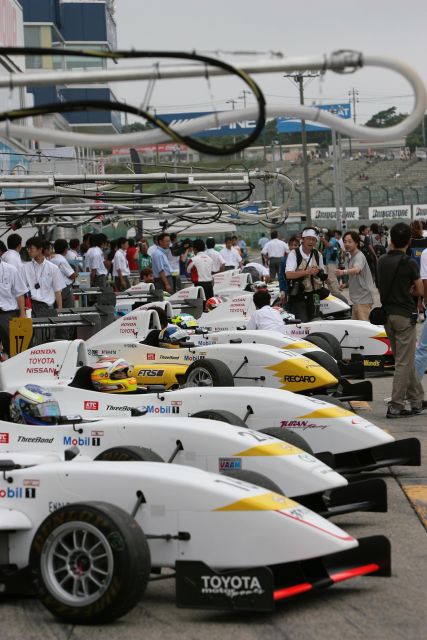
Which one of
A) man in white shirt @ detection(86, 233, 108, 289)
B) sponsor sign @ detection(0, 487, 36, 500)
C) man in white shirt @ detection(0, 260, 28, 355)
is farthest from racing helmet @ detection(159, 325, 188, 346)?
man in white shirt @ detection(86, 233, 108, 289)

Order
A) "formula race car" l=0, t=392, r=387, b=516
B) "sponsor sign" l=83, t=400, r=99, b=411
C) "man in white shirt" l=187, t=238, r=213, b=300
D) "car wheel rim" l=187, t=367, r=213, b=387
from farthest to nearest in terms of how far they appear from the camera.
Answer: "man in white shirt" l=187, t=238, r=213, b=300
"car wheel rim" l=187, t=367, r=213, b=387
"sponsor sign" l=83, t=400, r=99, b=411
"formula race car" l=0, t=392, r=387, b=516

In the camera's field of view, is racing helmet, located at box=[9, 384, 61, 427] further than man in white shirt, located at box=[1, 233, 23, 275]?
No

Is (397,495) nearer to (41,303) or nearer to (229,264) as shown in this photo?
(41,303)

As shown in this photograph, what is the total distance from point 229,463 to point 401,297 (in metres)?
4.98

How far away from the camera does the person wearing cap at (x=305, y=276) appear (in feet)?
56.6

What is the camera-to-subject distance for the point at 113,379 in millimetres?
Result: 10031

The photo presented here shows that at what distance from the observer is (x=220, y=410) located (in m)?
8.96

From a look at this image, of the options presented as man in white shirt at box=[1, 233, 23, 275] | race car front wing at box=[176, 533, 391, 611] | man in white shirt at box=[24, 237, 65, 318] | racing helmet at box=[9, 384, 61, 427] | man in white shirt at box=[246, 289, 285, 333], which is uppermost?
man in white shirt at box=[1, 233, 23, 275]

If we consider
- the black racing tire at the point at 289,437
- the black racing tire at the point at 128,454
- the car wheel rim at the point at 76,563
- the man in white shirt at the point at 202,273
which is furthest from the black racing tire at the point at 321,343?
the car wheel rim at the point at 76,563

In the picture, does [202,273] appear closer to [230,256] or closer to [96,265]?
[96,265]

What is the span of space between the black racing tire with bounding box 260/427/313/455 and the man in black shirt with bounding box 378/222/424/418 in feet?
13.0

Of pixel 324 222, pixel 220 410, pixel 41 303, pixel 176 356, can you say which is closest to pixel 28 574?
pixel 220 410

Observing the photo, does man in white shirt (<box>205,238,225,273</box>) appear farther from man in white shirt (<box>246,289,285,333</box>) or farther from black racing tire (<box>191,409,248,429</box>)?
black racing tire (<box>191,409,248,429</box>)

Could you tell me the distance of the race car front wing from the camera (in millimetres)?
5934
